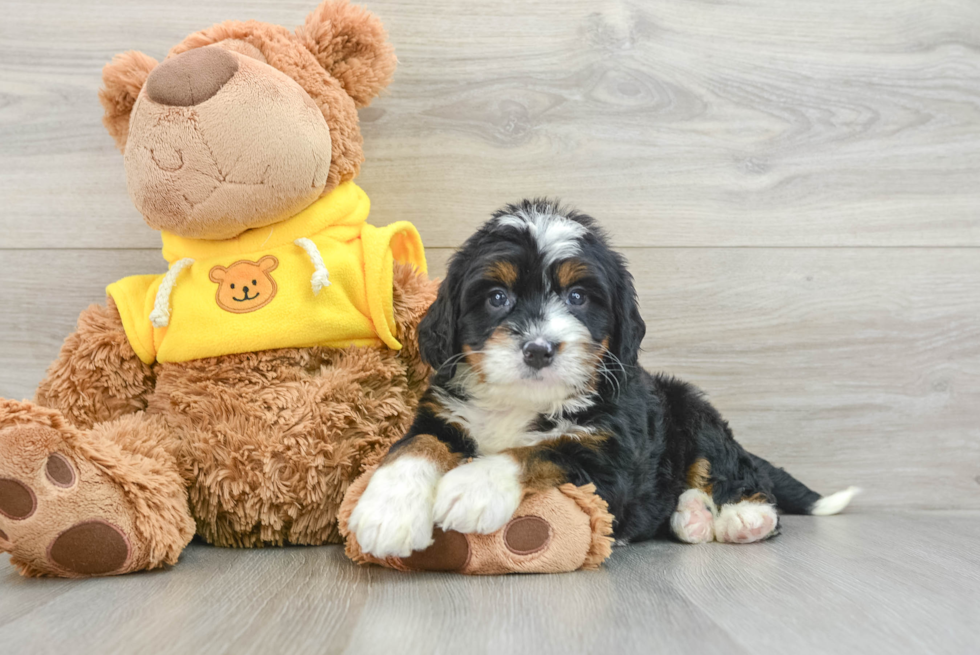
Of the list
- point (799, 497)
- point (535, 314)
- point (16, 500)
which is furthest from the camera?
point (799, 497)

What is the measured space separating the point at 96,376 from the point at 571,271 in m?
1.28

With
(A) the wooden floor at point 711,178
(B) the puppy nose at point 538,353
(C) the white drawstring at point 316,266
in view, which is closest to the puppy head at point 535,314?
(B) the puppy nose at point 538,353

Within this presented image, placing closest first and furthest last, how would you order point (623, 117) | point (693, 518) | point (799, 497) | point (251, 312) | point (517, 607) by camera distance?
point (517, 607) → point (251, 312) → point (693, 518) → point (799, 497) → point (623, 117)

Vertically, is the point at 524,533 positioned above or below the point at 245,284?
below

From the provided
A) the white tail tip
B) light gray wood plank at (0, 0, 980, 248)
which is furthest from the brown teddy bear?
the white tail tip

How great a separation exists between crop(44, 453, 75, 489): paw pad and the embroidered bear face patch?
0.54m

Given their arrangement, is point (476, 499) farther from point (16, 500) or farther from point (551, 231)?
point (16, 500)

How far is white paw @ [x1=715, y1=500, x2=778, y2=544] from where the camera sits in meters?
2.05

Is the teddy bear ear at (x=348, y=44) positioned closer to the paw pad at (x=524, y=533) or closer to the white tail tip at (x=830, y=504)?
the paw pad at (x=524, y=533)

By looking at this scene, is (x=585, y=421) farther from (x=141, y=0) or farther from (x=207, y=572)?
(x=141, y=0)

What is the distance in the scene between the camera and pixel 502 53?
2.61m

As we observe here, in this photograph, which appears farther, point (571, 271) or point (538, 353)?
point (571, 271)

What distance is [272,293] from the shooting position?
1.99m

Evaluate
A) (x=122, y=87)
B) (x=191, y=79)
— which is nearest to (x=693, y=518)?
(x=191, y=79)
